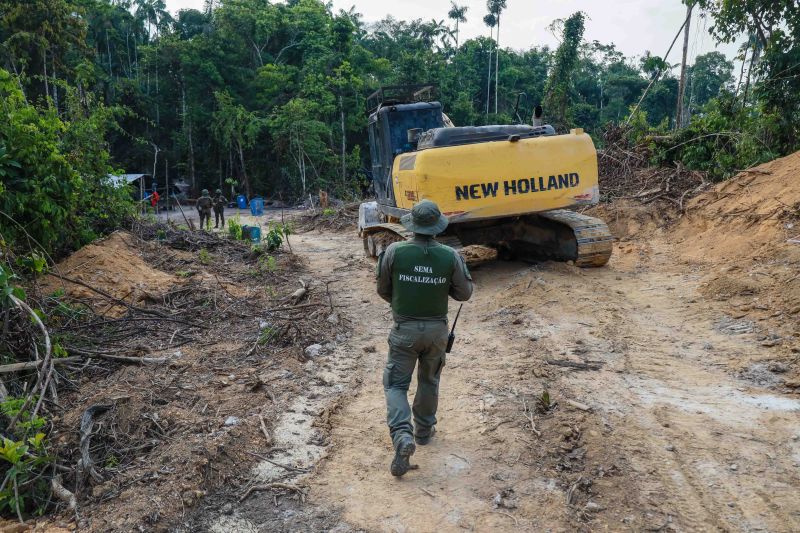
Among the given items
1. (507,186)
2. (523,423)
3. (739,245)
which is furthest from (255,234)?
(523,423)

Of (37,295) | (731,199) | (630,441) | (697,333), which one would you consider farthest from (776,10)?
(37,295)

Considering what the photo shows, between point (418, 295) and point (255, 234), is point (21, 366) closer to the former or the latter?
point (418, 295)

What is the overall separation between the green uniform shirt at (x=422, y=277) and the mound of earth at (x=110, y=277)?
14.4 feet

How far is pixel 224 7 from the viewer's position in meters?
31.4

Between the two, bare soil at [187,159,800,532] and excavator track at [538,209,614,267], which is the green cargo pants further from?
excavator track at [538,209,614,267]

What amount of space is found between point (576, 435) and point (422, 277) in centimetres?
152

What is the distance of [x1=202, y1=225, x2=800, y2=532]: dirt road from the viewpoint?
3279 millimetres

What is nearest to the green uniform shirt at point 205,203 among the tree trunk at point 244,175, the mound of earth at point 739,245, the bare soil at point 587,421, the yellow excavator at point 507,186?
the yellow excavator at point 507,186

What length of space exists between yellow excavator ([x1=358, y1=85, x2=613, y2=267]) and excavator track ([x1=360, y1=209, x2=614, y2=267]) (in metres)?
0.02

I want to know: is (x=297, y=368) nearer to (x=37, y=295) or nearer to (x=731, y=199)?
(x=37, y=295)

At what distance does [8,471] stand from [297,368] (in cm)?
264

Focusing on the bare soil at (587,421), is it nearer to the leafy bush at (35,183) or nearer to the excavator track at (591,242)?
the excavator track at (591,242)

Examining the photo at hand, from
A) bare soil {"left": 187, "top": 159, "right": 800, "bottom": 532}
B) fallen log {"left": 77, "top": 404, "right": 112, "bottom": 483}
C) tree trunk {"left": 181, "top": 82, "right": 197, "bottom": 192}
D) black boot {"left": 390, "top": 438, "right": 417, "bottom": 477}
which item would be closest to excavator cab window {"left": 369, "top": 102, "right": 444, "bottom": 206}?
bare soil {"left": 187, "top": 159, "right": 800, "bottom": 532}

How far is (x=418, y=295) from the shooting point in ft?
12.9
